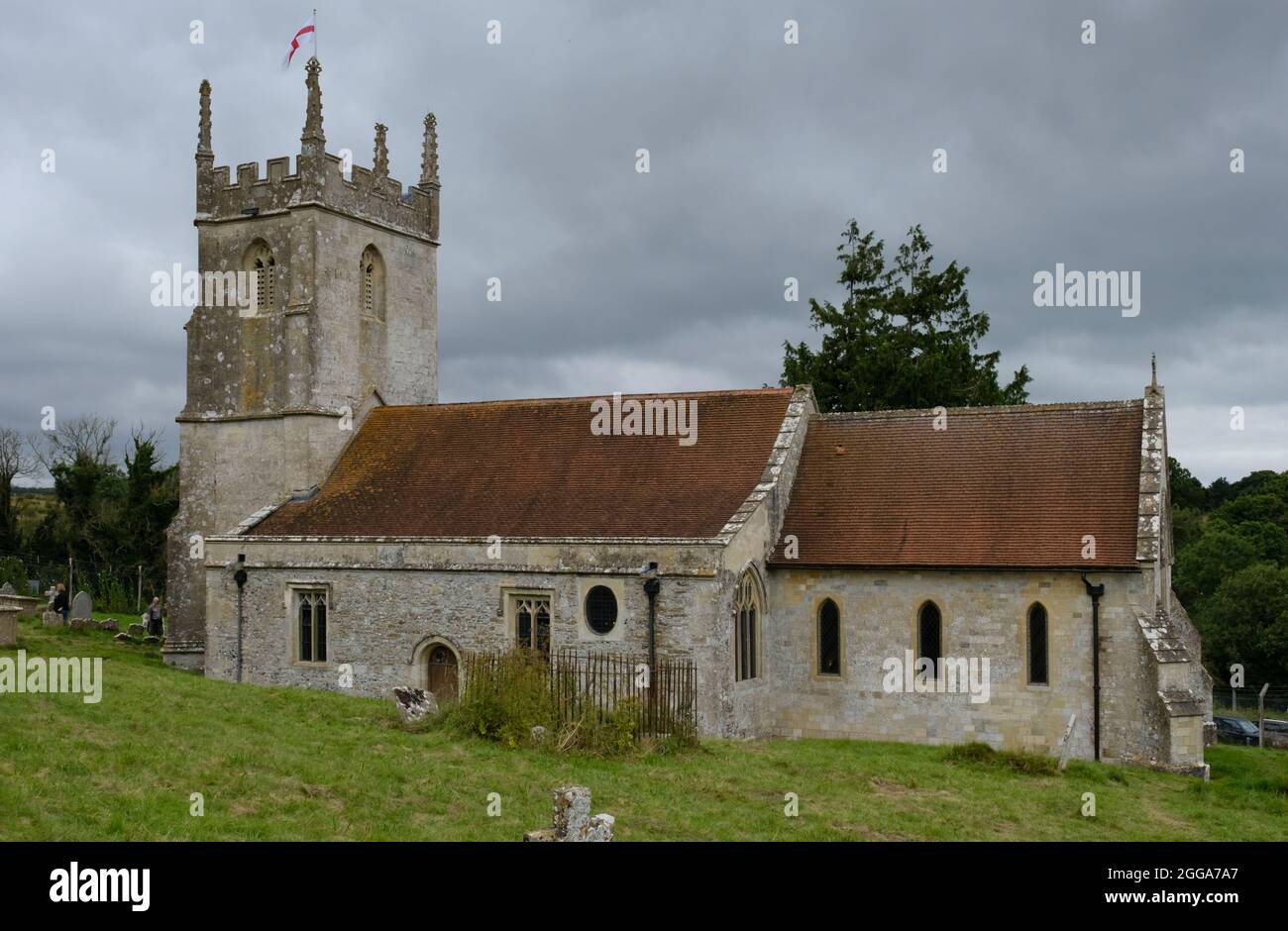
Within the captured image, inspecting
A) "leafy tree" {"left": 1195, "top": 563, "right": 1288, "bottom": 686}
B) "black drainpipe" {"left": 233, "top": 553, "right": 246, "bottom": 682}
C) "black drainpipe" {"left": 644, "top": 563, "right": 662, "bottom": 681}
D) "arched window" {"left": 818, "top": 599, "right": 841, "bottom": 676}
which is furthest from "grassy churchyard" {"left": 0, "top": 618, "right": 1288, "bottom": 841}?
"leafy tree" {"left": 1195, "top": 563, "right": 1288, "bottom": 686}

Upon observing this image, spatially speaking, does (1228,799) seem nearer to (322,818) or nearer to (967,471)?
(967,471)

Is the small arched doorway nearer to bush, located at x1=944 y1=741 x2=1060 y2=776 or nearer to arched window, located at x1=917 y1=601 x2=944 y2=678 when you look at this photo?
arched window, located at x1=917 y1=601 x2=944 y2=678

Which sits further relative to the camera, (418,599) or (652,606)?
(418,599)

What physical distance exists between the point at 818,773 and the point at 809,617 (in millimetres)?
6871

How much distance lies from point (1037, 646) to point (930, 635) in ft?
6.86

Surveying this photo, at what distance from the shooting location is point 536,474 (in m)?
27.6

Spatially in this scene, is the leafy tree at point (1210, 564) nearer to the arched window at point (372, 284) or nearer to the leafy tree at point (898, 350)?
the leafy tree at point (898, 350)

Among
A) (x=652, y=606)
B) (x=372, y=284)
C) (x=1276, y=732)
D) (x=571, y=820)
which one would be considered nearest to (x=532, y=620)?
(x=652, y=606)

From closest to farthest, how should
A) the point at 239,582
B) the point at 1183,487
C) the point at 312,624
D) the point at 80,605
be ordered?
the point at 312,624
the point at 239,582
the point at 80,605
the point at 1183,487

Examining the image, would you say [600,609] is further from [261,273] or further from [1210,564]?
[1210,564]

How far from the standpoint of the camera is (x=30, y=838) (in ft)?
36.6

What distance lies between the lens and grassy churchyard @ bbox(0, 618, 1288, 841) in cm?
1291

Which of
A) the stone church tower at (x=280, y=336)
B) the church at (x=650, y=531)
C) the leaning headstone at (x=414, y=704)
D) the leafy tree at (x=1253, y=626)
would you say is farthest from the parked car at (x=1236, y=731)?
the stone church tower at (x=280, y=336)

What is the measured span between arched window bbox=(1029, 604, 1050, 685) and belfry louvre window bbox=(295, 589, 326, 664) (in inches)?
621
